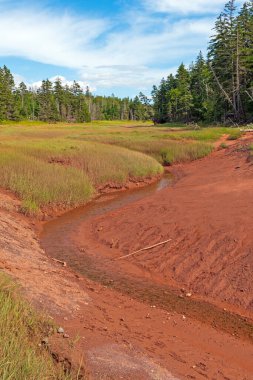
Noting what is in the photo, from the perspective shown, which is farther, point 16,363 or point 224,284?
point 224,284

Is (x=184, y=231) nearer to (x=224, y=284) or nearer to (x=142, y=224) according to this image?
(x=142, y=224)

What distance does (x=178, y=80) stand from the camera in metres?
75.2

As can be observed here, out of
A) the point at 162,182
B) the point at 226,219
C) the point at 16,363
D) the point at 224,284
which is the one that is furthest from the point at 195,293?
the point at 162,182

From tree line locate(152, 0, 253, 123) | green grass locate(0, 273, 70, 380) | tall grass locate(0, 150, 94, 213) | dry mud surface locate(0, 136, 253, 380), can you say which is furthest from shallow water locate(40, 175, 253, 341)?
tree line locate(152, 0, 253, 123)

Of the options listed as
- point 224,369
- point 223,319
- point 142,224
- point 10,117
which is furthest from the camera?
point 10,117

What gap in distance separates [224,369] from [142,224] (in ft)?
24.3

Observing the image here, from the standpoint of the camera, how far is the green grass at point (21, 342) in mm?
3445

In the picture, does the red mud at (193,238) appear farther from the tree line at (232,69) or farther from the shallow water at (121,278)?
the tree line at (232,69)

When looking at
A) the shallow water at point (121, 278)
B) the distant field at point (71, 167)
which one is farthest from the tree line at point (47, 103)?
the shallow water at point (121, 278)

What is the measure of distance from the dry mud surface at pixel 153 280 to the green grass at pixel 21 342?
285 mm

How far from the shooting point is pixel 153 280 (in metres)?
9.97

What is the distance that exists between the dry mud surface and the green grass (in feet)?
0.93

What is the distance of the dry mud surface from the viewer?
18.0 ft

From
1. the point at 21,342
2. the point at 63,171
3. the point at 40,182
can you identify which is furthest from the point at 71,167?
the point at 21,342
